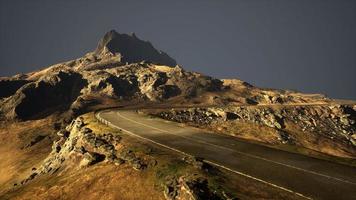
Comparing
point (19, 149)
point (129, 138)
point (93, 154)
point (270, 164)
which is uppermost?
point (270, 164)

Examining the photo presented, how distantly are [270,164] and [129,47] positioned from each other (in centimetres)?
14278

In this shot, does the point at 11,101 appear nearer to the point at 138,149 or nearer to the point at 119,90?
A: the point at 119,90

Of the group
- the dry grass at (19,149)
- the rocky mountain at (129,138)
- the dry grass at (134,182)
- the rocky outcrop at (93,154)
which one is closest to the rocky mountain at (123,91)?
the rocky mountain at (129,138)

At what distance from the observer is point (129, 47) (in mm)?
155750

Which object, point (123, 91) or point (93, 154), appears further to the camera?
point (123, 91)

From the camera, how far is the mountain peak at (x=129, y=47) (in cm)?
14350

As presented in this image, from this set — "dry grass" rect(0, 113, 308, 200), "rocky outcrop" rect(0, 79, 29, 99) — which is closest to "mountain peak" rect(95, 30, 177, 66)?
"rocky outcrop" rect(0, 79, 29, 99)

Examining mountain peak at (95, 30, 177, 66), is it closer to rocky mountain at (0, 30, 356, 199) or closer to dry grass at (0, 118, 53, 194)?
rocky mountain at (0, 30, 356, 199)

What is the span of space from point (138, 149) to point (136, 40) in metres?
151

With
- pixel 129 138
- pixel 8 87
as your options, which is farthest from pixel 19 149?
pixel 8 87

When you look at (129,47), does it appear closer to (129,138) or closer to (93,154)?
(129,138)

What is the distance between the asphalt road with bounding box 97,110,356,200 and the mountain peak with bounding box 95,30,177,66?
111667 mm

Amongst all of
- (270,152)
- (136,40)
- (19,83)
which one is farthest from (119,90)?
(136,40)

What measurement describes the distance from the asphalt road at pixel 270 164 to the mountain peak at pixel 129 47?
11167 centimetres
